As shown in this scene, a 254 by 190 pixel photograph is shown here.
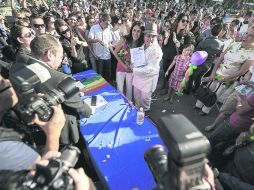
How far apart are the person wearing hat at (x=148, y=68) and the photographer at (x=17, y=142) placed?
7.94 feet

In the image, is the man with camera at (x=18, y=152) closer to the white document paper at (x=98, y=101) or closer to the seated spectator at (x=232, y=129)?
the white document paper at (x=98, y=101)

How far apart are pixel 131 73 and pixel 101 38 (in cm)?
134

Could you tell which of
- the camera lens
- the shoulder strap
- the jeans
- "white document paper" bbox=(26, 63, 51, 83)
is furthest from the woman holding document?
the camera lens

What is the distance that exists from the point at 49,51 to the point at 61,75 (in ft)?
0.98

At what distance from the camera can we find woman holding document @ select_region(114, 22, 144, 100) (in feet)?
13.0

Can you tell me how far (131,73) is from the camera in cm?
422

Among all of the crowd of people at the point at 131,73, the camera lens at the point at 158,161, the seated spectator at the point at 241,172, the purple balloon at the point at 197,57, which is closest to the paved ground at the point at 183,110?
the crowd of people at the point at 131,73

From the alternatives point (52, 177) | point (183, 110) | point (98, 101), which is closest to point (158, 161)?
point (52, 177)

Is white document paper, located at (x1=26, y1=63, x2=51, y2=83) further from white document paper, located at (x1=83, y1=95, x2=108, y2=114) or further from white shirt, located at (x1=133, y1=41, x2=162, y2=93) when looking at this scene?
white shirt, located at (x1=133, y1=41, x2=162, y2=93)

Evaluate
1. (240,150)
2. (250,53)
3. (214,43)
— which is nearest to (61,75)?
(240,150)

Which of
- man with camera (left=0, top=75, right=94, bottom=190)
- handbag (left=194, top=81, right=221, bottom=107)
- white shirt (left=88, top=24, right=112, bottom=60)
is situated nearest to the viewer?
man with camera (left=0, top=75, right=94, bottom=190)

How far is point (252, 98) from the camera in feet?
8.32

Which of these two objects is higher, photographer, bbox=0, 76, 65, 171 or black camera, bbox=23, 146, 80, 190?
black camera, bbox=23, 146, 80, 190

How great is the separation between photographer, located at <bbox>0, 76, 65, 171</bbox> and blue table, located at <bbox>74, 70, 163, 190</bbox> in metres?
0.77
